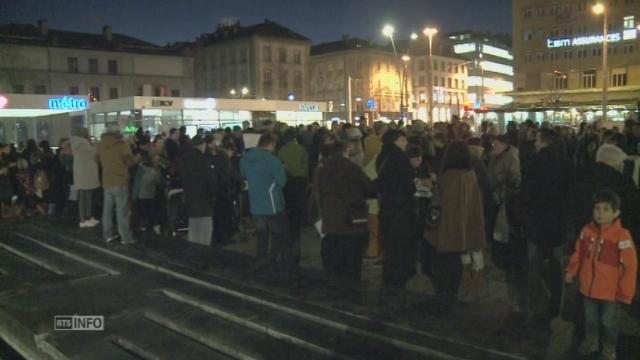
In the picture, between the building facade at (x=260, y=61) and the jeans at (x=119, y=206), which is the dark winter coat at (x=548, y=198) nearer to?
the jeans at (x=119, y=206)

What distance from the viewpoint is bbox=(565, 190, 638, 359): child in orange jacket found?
15.2ft

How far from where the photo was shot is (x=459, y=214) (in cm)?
614

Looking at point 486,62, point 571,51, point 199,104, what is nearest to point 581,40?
point 571,51

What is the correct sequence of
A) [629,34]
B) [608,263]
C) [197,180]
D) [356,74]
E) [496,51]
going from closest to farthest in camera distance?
[608,263] → [197,180] → [629,34] → [356,74] → [496,51]

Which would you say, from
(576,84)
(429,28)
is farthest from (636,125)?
(576,84)

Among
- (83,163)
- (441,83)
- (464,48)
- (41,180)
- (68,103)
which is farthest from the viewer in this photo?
(464,48)

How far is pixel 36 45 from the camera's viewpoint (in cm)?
6719

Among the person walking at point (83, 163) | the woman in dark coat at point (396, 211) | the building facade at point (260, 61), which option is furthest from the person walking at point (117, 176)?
the building facade at point (260, 61)

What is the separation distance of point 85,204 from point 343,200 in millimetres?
6412

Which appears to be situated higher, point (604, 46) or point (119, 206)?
point (604, 46)

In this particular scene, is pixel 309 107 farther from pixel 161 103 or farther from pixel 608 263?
pixel 608 263

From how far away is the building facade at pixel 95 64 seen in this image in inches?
2655

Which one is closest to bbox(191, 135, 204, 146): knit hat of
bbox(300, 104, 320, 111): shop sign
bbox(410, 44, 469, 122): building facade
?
bbox(300, 104, 320, 111): shop sign

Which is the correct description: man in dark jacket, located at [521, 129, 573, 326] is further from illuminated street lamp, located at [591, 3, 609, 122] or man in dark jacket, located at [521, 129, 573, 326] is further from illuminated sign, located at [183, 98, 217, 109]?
illuminated street lamp, located at [591, 3, 609, 122]
